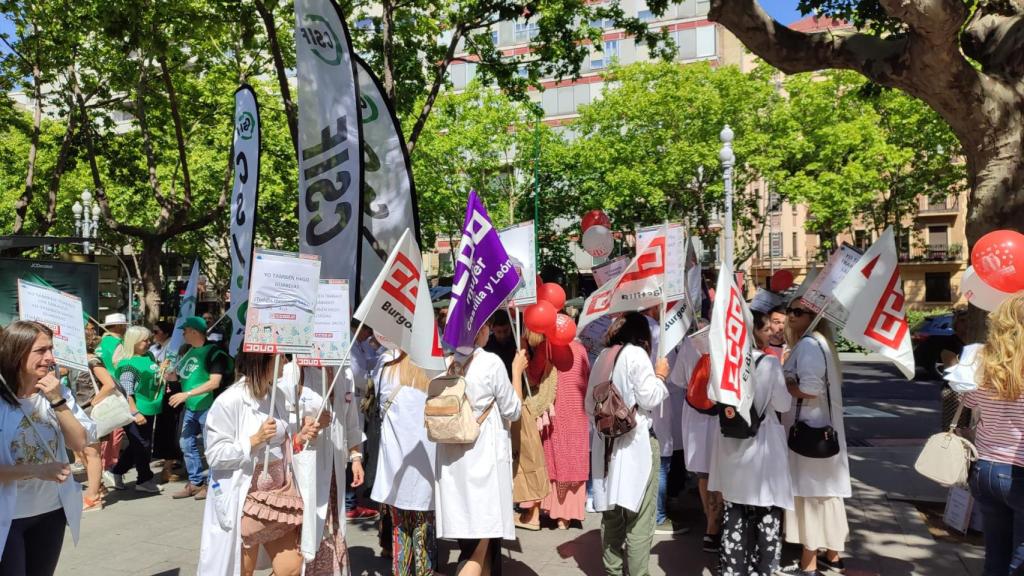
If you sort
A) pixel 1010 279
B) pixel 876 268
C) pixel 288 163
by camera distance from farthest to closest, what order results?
pixel 288 163 < pixel 876 268 < pixel 1010 279

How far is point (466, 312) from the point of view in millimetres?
4547

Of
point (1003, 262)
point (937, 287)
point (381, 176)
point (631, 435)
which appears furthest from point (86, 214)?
point (937, 287)

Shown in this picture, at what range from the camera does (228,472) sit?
159 inches

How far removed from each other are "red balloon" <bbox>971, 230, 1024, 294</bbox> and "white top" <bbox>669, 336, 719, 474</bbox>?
2369 millimetres

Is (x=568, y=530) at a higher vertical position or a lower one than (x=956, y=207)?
lower

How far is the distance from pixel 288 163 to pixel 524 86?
12.4 metres

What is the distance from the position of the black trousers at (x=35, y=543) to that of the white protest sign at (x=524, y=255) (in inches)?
121

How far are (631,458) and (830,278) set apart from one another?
175cm

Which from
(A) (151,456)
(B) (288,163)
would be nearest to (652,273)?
(A) (151,456)

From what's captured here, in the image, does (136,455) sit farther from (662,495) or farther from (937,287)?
(937,287)

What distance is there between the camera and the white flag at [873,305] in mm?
4973

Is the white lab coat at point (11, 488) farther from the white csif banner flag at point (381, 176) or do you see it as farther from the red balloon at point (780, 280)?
the red balloon at point (780, 280)

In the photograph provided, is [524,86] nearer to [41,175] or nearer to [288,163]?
[288,163]

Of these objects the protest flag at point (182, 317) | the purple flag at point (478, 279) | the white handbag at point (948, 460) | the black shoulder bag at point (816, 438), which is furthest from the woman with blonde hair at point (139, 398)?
the white handbag at point (948, 460)
